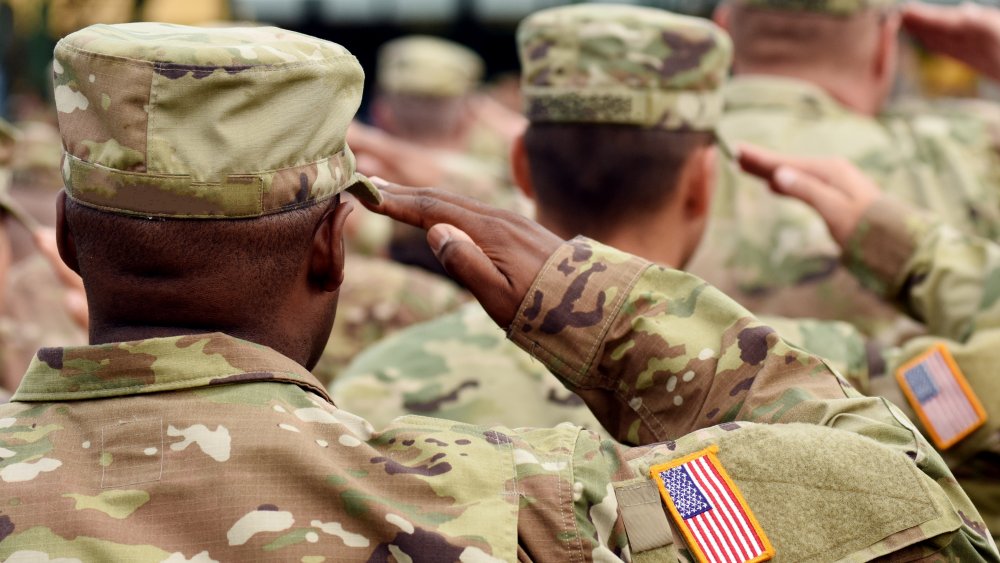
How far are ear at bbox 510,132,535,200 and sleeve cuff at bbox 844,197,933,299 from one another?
2.62ft

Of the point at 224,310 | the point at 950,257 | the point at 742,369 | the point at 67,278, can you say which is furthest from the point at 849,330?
the point at 67,278

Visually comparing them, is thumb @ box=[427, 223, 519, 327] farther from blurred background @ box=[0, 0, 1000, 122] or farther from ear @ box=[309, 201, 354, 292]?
blurred background @ box=[0, 0, 1000, 122]

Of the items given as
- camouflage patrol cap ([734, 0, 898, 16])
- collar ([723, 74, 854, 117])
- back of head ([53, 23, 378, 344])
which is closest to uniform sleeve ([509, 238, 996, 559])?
back of head ([53, 23, 378, 344])

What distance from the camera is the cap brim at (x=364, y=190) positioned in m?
1.90

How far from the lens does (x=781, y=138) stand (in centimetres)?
404

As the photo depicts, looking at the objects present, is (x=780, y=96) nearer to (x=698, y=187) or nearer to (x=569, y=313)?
(x=698, y=187)

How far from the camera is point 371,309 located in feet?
14.7

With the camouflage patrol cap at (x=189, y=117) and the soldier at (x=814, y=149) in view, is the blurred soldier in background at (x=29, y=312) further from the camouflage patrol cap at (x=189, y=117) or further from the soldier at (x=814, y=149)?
the camouflage patrol cap at (x=189, y=117)

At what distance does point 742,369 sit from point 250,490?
0.78 m

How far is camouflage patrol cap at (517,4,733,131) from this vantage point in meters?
2.96

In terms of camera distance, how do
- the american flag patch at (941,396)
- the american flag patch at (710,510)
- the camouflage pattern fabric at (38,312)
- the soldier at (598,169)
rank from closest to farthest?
1. the american flag patch at (710,510)
2. the american flag patch at (941,396)
3. the soldier at (598,169)
4. the camouflage pattern fabric at (38,312)

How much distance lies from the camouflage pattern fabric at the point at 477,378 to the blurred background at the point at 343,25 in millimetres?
Result: 5505

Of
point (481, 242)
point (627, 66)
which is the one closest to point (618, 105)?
point (627, 66)

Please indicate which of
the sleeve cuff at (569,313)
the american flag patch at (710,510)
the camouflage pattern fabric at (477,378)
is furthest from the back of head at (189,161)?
the camouflage pattern fabric at (477,378)
